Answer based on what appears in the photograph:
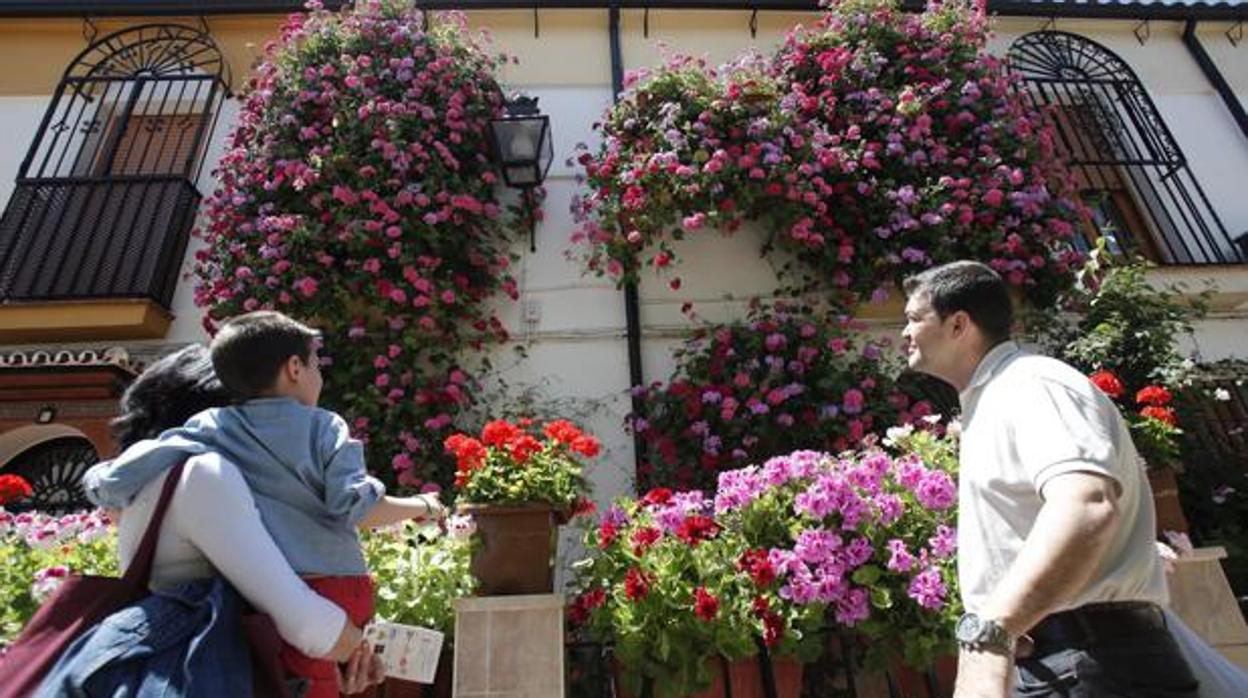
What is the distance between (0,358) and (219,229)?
172 centimetres

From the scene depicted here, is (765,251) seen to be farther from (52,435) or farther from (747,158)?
(52,435)

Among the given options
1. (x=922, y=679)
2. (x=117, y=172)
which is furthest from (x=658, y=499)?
(x=117, y=172)

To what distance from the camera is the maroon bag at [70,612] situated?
4.33ft

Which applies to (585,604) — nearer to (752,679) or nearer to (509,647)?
(509,647)

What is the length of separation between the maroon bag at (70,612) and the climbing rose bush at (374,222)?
3108 mm

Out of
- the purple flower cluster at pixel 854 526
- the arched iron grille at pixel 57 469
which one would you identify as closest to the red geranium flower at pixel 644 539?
the purple flower cluster at pixel 854 526

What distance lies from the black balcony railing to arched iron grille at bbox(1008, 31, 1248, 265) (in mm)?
7241

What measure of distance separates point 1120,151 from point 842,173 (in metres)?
3.42

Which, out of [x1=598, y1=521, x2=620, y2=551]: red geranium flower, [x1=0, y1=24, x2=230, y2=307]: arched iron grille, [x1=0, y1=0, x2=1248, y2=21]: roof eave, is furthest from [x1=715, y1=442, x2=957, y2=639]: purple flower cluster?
[x1=0, y1=0, x2=1248, y2=21]: roof eave

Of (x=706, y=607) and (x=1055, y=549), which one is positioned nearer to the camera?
(x=1055, y=549)

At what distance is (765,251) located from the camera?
575 centimetres

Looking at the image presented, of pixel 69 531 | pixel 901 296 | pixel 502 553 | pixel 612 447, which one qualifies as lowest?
pixel 502 553

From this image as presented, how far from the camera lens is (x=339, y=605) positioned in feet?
5.72

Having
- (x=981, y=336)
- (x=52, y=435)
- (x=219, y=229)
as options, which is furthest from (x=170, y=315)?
(x=981, y=336)
